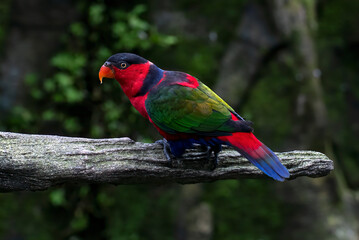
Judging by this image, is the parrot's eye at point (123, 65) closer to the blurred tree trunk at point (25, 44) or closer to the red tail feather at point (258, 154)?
the red tail feather at point (258, 154)

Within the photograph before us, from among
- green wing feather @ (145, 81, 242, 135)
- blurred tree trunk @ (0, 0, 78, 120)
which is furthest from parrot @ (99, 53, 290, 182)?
blurred tree trunk @ (0, 0, 78, 120)

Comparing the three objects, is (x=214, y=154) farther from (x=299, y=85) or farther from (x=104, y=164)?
(x=299, y=85)

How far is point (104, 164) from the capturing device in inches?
78.3

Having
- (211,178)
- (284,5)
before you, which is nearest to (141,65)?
(211,178)

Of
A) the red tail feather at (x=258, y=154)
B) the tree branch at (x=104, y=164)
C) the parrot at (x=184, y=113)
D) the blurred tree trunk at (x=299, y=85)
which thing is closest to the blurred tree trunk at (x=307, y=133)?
the blurred tree trunk at (x=299, y=85)

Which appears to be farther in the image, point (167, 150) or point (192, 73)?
point (192, 73)

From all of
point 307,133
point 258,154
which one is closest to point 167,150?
point 258,154

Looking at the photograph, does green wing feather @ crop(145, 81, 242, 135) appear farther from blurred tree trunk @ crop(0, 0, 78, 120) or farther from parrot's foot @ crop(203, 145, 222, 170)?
blurred tree trunk @ crop(0, 0, 78, 120)

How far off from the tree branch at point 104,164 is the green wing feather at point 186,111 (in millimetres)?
152

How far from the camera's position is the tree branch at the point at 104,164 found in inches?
76.1

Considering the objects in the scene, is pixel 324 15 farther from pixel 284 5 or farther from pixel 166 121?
pixel 166 121

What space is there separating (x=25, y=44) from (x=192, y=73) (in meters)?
1.35

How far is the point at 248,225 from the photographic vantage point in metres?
3.69

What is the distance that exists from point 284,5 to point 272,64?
0.46 m
